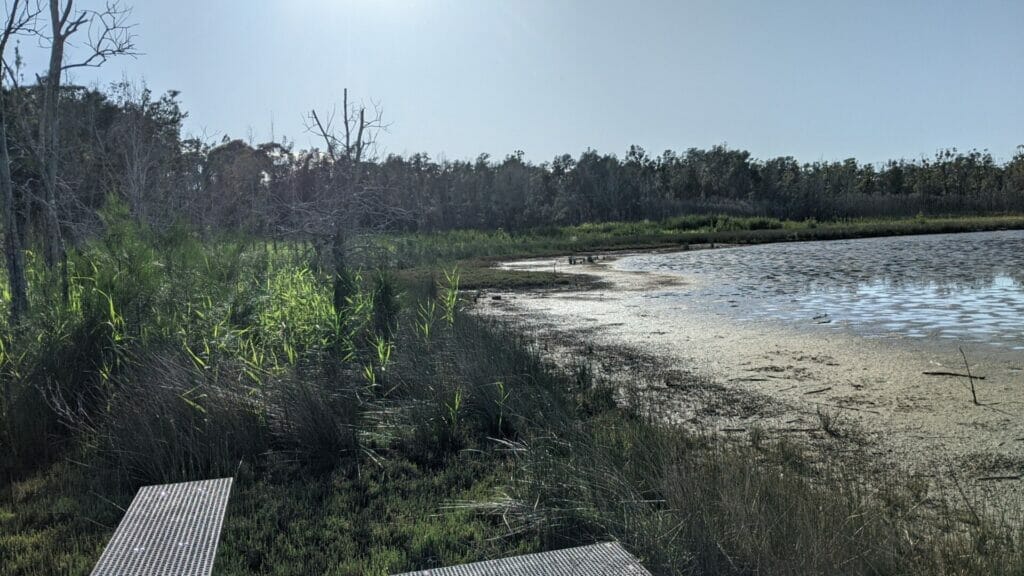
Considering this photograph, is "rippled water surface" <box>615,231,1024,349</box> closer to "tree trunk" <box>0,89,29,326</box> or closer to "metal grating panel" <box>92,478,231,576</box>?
"metal grating panel" <box>92,478,231,576</box>

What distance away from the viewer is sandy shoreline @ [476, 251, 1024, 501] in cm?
482

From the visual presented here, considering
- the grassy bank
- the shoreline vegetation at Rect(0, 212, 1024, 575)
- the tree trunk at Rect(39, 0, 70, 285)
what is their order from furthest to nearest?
the grassy bank < the tree trunk at Rect(39, 0, 70, 285) < the shoreline vegetation at Rect(0, 212, 1024, 575)

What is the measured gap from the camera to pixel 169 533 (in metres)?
2.65

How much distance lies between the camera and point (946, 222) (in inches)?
1496

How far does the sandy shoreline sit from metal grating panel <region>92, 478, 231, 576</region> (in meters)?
3.20

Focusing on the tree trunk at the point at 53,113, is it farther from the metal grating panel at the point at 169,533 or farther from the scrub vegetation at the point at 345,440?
the metal grating panel at the point at 169,533

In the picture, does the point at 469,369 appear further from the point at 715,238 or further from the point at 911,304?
the point at 715,238

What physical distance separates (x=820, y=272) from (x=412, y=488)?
15889mm

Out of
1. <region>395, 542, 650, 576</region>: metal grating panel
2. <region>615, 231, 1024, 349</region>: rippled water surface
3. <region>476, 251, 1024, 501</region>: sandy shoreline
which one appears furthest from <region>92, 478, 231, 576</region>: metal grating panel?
<region>615, 231, 1024, 349</region>: rippled water surface

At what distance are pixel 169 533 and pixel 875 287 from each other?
14.4 meters

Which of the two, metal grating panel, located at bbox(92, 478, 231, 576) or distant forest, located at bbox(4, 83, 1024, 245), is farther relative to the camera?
distant forest, located at bbox(4, 83, 1024, 245)

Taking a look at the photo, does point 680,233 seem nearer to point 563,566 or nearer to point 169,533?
point 563,566

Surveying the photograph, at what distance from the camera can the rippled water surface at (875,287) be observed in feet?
32.7

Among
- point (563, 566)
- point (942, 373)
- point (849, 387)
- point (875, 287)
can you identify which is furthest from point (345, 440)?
point (875, 287)
